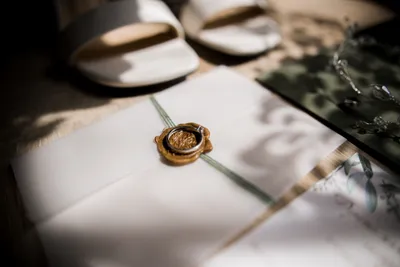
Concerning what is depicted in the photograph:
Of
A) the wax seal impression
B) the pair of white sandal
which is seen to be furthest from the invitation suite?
the pair of white sandal

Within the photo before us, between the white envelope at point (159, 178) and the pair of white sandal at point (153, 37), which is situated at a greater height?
the pair of white sandal at point (153, 37)

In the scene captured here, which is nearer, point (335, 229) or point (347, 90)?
point (335, 229)

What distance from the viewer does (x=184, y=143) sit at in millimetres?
445

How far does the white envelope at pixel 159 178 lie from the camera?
0.37 meters

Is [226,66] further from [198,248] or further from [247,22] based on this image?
[198,248]

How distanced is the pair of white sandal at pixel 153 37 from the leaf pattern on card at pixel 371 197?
0.27m

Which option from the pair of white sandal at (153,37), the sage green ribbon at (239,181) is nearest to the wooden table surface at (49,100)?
the pair of white sandal at (153,37)

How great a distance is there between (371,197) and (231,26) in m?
0.35

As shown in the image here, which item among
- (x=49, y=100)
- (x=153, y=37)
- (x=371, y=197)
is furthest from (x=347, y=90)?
(x=49, y=100)

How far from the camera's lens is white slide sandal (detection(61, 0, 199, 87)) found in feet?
1.77

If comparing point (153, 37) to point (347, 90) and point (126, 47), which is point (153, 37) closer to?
point (126, 47)

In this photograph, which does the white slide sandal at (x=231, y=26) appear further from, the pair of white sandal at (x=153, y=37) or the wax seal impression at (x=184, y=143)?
the wax seal impression at (x=184, y=143)

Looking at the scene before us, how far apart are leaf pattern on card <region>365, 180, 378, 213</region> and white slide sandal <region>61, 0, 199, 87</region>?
28cm

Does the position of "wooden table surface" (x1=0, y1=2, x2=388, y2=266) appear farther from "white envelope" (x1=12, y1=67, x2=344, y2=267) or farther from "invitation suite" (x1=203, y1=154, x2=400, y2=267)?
"invitation suite" (x1=203, y1=154, x2=400, y2=267)
